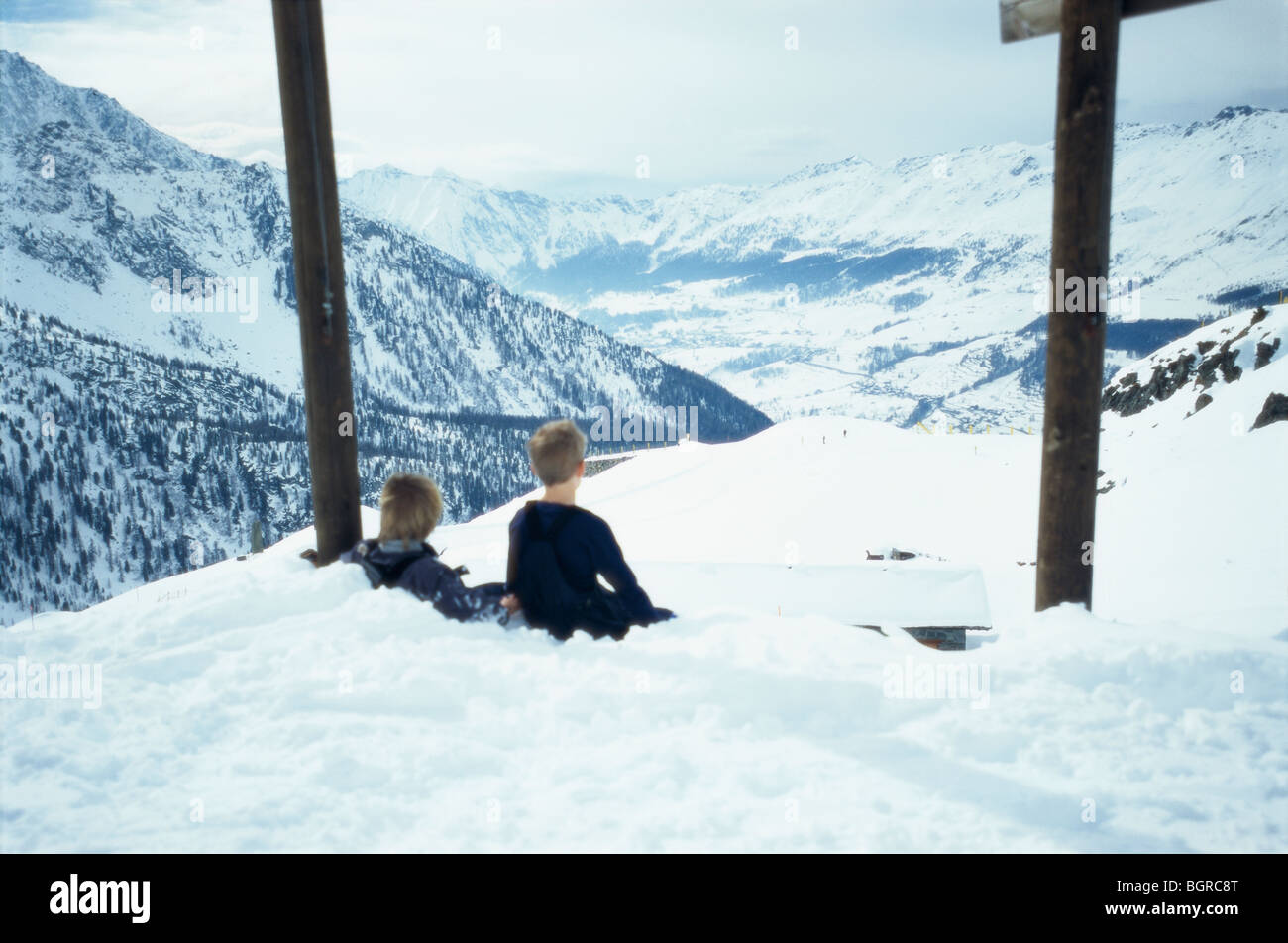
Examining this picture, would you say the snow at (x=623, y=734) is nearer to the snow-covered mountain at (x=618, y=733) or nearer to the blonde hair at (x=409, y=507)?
the snow-covered mountain at (x=618, y=733)

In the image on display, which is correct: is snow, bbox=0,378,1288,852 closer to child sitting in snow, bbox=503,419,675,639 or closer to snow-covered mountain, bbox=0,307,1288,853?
snow-covered mountain, bbox=0,307,1288,853

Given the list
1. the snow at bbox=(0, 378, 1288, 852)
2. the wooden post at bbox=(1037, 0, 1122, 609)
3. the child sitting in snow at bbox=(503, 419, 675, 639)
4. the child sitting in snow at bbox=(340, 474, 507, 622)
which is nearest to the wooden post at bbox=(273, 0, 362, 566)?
the child sitting in snow at bbox=(340, 474, 507, 622)

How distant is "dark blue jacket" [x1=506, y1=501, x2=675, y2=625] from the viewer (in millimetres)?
5211

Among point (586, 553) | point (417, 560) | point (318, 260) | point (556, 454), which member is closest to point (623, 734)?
point (586, 553)

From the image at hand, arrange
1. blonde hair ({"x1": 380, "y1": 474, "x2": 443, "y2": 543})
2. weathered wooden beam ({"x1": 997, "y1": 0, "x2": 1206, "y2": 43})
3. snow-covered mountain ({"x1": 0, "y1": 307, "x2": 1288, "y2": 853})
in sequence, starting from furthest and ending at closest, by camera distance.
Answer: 1. weathered wooden beam ({"x1": 997, "y1": 0, "x2": 1206, "y2": 43})
2. blonde hair ({"x1": 380, "y1": 474, "x2": 443, "y2": 543})
3. snow-covered mountain ({"x1": 0, "y1": 307, "x2": 1288, "y2": 853})

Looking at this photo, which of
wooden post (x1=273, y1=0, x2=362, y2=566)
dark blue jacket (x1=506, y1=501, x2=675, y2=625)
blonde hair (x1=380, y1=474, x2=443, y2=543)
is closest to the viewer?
dark blue jacket (x1=506, y1=501, x2=675, y2=625)

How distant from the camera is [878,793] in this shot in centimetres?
370

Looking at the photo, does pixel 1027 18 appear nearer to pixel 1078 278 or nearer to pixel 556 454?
pixel 1078 278

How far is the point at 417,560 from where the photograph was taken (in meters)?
5.77

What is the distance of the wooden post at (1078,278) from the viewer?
5320 mm

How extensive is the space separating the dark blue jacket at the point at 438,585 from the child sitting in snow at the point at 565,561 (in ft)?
0.65

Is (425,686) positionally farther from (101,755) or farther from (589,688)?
(101,755)

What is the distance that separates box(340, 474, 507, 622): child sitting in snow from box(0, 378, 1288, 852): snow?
0.14m

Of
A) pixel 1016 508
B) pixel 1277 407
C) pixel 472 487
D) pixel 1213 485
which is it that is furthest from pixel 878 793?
pixel 472 487
